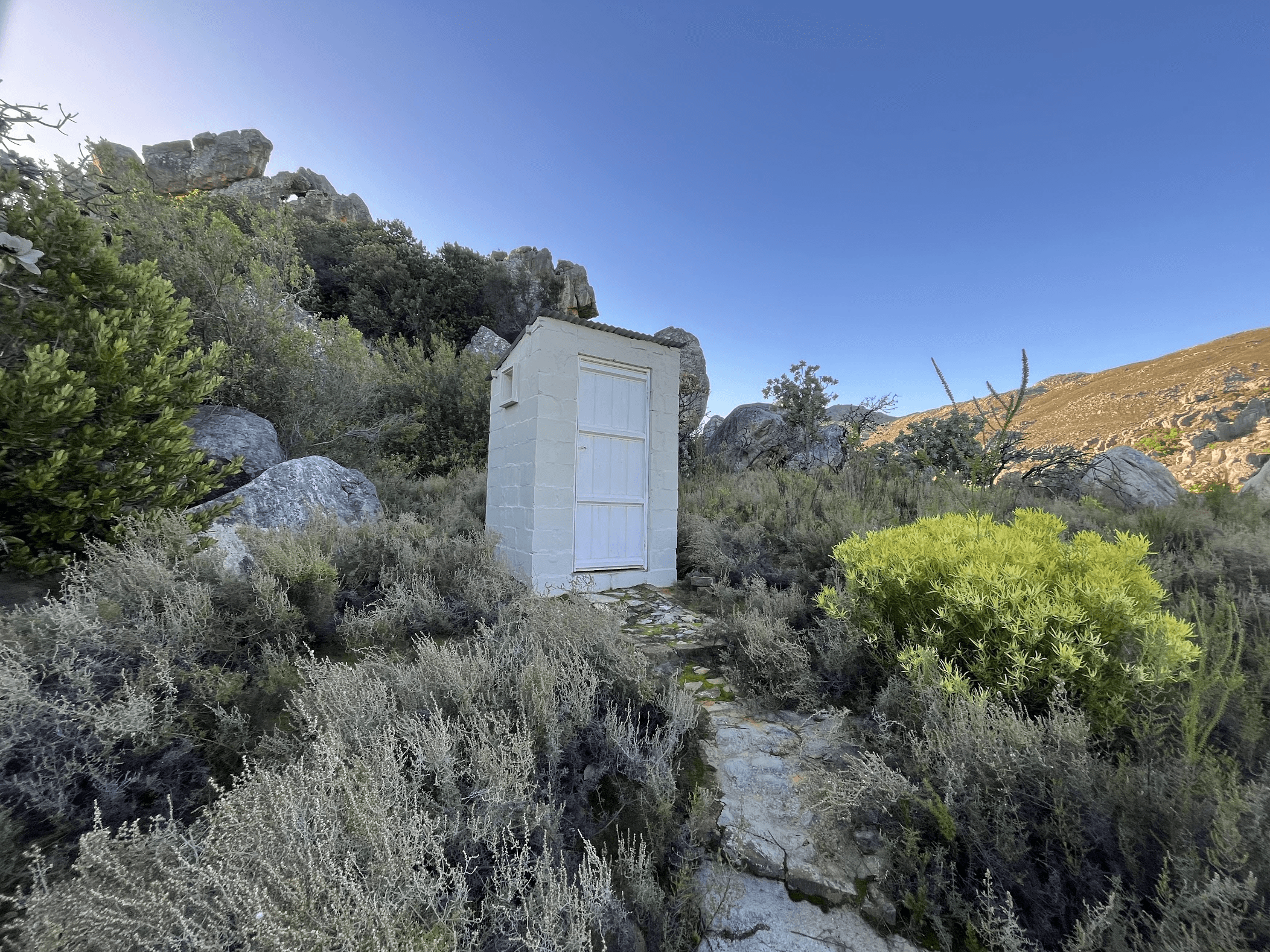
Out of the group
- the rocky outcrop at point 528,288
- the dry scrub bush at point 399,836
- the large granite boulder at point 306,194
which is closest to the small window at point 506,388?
the dry scrub bush at point 399,836

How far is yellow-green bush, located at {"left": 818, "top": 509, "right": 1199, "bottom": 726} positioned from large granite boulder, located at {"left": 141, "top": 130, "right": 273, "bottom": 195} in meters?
32.4

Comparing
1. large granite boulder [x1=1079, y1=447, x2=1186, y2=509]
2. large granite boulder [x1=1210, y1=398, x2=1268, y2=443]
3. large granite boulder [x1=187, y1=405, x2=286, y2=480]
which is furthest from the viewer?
large granite boulder [x1=1210, y1=398, x2=1268, y2=443]

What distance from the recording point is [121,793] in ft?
5.77

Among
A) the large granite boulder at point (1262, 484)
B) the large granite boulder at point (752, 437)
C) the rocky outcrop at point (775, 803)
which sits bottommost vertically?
the rocky outcrop at point (775, 803)

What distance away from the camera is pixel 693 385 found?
13.0 meters

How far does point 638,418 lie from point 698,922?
15.5ft

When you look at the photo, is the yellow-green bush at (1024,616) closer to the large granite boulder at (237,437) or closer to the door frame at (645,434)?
the door frame at (645,434)

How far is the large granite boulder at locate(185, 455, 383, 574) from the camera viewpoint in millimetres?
5020

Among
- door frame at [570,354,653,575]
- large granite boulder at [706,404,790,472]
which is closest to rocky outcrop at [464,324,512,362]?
large granite boulder at [706,404,790,472]

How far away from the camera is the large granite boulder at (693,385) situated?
12641mm

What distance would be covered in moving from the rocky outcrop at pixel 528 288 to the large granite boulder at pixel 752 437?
7.62 meters

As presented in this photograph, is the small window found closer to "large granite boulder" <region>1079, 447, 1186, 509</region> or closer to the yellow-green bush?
the yellow-green bush

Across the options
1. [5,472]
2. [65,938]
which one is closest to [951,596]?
[65,938]

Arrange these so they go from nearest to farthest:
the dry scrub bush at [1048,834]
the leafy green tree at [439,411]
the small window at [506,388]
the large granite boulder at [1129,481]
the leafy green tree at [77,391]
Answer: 1. the dry scrub bush at [1048,834]
2. the leafy green tree at [77,391]
3. the small window at [506,388]
4. the large granite boulder at [1129,481]
5. the leafy green tree at [439,411]
